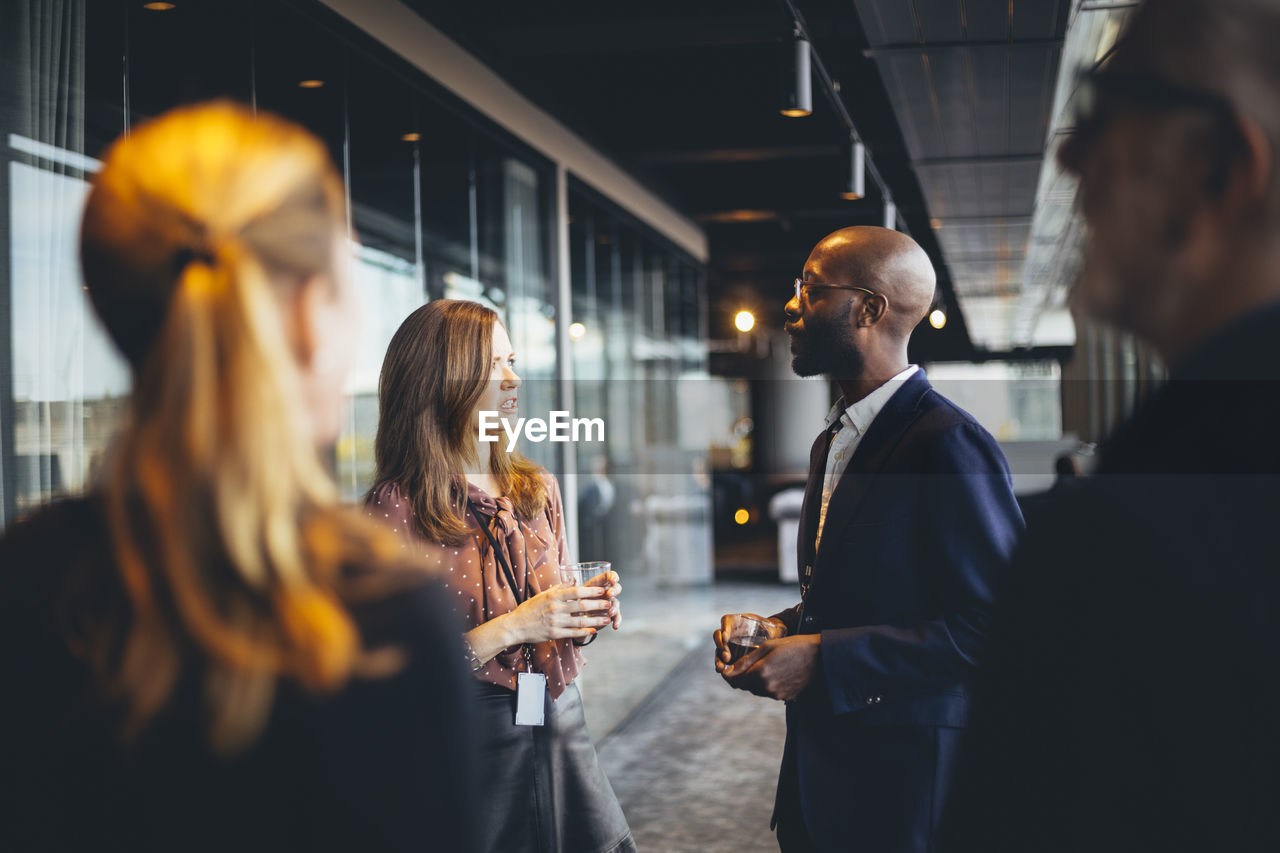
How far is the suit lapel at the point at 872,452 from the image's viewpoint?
70.9 inches

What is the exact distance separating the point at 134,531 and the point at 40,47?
1821 mm

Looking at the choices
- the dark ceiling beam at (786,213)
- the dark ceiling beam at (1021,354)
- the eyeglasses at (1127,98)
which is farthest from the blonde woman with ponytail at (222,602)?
the dark ceiling beam at (1021,354)

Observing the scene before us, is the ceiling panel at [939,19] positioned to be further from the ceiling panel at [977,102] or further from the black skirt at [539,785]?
the black skirt at [539,785]

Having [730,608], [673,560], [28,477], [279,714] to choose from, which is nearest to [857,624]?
[279,714]

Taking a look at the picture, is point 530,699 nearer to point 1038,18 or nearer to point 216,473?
point 216,473

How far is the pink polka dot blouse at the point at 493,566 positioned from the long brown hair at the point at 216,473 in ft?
4.39

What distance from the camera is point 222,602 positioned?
70 cm

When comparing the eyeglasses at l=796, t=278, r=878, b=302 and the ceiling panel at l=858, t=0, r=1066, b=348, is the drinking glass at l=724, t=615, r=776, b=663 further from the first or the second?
the ceiling panel at l=858, t=0, r=1066, b=348

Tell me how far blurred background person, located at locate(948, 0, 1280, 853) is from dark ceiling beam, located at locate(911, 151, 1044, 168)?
5.65 m

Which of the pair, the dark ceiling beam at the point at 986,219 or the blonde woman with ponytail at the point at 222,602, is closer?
the blonde woman with ponytail at the point at 222,602

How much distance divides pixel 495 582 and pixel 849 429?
0.79m

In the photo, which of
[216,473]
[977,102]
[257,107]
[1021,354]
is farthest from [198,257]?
[1021,354]

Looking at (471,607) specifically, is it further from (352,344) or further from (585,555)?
(585,555)

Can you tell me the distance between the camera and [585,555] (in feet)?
18.8
